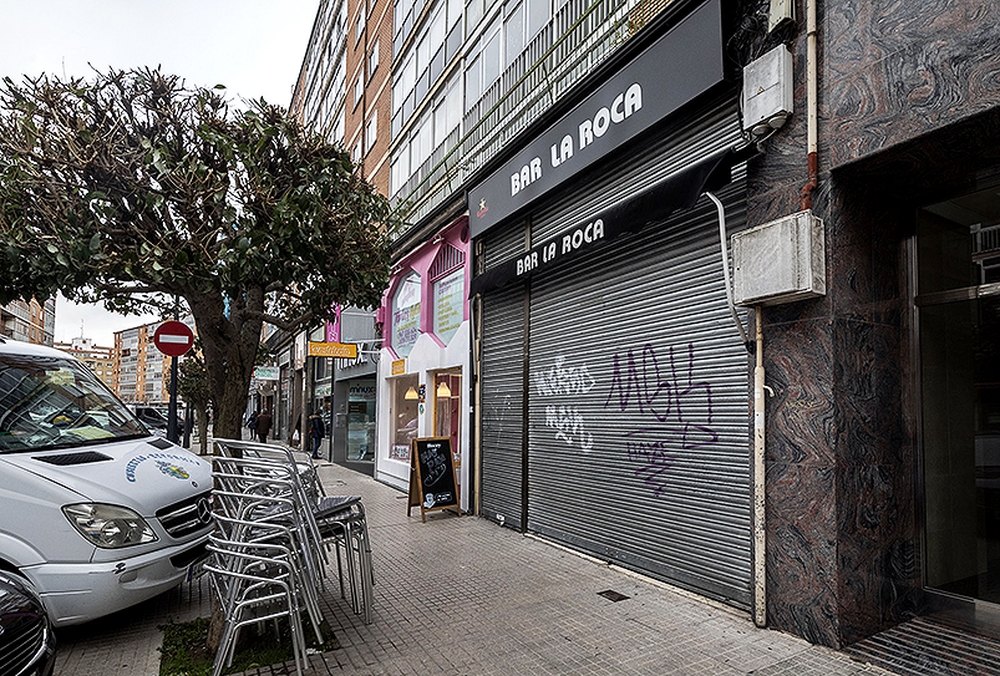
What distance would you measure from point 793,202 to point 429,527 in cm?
682

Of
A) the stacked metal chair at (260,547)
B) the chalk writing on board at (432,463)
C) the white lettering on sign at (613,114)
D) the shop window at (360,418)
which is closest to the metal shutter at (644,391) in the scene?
the white lettering on sign at (613,114)

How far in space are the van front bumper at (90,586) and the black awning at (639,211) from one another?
5.12 meters

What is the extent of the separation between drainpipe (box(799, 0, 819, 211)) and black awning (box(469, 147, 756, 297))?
541 mm

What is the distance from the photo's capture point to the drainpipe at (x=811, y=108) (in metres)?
4.77

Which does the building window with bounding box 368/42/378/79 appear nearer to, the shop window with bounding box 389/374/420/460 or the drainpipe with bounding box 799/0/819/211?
the shop window with bounding box 389/374/420/460

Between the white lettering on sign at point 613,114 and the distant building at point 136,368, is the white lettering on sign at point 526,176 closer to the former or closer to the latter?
the white lettering on sign at point 613,114

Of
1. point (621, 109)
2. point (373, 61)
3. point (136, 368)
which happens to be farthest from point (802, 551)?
point (136, 368)

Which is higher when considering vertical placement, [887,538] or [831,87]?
[831,87]

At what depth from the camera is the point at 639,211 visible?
242 inches

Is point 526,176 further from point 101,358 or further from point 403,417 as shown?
point 101,358

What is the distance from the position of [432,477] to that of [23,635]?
283 inches

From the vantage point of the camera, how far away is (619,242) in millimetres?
7250

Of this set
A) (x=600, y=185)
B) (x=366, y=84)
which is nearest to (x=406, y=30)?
(x=366, y=84)

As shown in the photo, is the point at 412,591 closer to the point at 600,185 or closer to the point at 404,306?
the point at 600,185
